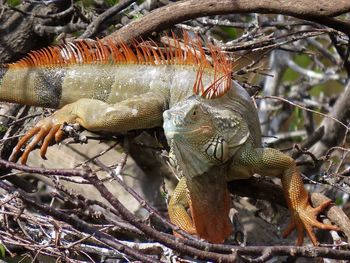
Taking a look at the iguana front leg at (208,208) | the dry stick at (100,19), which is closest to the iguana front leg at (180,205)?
the iguana front leg at (208,208)

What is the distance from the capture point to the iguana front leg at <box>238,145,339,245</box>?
3.88 meters

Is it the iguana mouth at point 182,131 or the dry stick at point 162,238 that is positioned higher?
the dry stick at point 162,238

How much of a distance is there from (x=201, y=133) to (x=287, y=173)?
54 centimetres

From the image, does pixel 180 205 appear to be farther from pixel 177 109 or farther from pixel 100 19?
pixel 100 19

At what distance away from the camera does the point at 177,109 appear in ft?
11.6

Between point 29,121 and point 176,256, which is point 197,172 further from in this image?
point 29,121

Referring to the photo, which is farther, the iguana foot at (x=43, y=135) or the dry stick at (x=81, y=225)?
the iguana foot at (x=43, y=135)

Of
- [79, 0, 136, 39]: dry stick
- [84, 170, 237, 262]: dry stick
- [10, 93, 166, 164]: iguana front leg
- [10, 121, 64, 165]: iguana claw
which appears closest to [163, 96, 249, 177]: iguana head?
[10, 93, 166, 164]: iguana front leg

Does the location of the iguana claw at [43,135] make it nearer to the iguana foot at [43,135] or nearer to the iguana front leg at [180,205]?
the iguana foot at [43,135]

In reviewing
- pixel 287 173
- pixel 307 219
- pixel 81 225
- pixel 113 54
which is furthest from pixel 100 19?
pixel 81 225

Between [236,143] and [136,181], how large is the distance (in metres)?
1.93

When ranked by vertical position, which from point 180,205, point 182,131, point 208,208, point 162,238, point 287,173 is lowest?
point 180,205

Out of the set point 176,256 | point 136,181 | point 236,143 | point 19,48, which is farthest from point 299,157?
point 176,256

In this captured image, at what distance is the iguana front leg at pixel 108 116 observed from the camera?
4.14m
